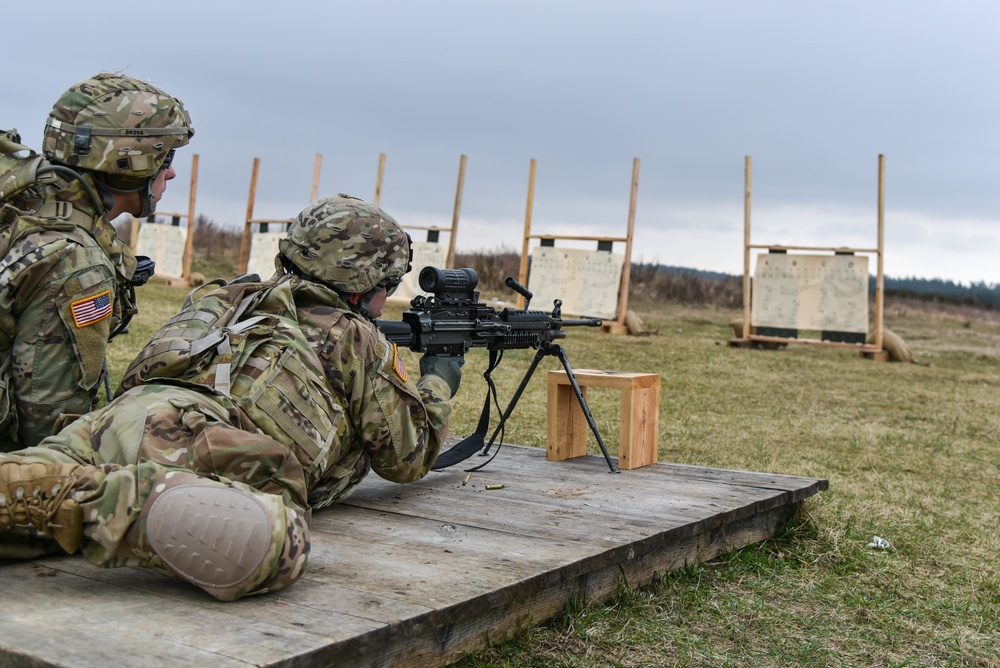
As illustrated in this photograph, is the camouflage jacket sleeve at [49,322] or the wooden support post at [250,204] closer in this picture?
the camouflage jacket sleeve at [49,322]

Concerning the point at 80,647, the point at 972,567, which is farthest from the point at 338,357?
the point at 972,567

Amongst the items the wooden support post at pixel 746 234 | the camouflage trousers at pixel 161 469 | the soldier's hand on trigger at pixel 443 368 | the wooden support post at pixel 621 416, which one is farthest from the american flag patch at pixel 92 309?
the wooden support post at pixel 746 234

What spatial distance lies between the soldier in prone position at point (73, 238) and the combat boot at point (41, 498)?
88 centimetres

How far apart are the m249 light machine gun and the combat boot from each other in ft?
6.07

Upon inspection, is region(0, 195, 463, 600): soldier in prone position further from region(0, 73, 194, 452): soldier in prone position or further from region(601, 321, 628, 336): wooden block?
region(601, 321, 628, 336): wooden block

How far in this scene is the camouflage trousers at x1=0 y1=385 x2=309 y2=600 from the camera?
2537 millimetres

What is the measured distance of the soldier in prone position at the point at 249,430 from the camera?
99.3 inches

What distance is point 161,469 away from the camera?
2609mm

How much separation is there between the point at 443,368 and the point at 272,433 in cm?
124

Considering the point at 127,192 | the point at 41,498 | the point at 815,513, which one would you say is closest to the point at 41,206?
the point at 127,192

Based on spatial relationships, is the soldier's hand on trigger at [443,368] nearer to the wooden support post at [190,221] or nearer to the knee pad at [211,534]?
the knee pad at [211,534]

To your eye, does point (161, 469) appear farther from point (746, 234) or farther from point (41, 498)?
point (746, 234)

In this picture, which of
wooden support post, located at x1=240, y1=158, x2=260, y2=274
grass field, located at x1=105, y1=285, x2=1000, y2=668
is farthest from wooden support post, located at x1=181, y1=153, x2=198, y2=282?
grass field, located at x1=105, y1=285, x2=1000, y2=668

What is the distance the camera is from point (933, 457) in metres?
7.41
